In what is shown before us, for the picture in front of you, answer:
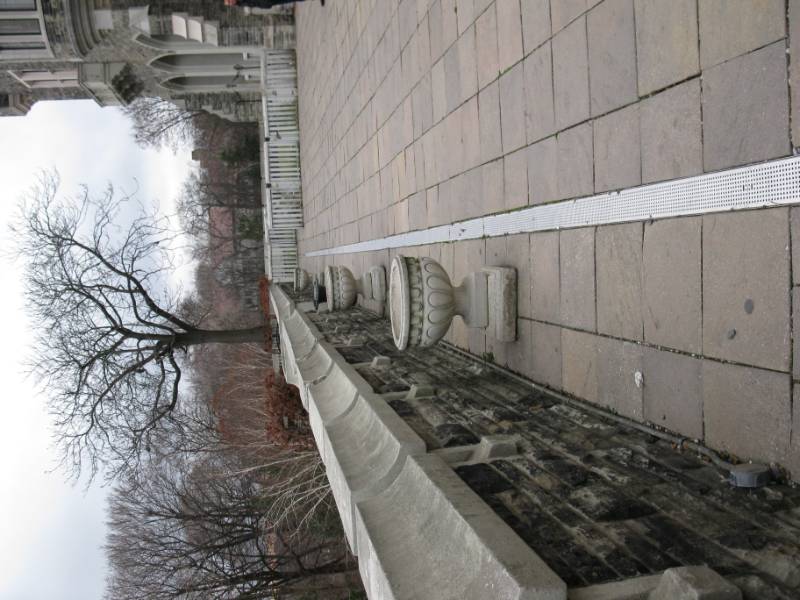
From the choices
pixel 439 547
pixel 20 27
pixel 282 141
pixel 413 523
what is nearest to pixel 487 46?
pixel 413 523

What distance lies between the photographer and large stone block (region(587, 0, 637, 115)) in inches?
124

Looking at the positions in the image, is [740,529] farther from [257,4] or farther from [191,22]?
[191,22]

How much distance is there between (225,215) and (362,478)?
32.5m

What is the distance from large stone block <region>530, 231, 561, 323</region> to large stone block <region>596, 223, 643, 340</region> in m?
0.46

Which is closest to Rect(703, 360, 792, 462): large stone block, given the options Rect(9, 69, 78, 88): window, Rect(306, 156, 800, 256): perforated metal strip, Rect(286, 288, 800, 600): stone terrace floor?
Rect(286, 288, 800, 600): stone terrace floor

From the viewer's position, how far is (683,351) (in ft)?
9.59

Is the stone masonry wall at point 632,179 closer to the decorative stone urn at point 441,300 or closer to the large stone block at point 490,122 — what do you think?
the large stone block at point 490,122

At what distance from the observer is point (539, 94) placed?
4.02 meters

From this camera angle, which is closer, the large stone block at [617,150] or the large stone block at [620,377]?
the large stone block at [617,150]

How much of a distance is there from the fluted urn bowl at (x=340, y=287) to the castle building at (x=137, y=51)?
11.2 meters

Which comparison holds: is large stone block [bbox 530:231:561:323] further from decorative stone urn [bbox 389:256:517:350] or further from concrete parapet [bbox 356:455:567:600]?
concrete parapet [bbox 356:455:567:600]

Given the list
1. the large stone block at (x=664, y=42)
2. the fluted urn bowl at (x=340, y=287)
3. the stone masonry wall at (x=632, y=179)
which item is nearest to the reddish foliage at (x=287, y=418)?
the fluted urn bowl at (x=340, y=287)

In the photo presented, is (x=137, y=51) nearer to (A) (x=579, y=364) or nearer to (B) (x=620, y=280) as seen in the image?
(A) (x=579, y=364)

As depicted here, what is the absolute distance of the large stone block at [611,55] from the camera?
316 centimetres
